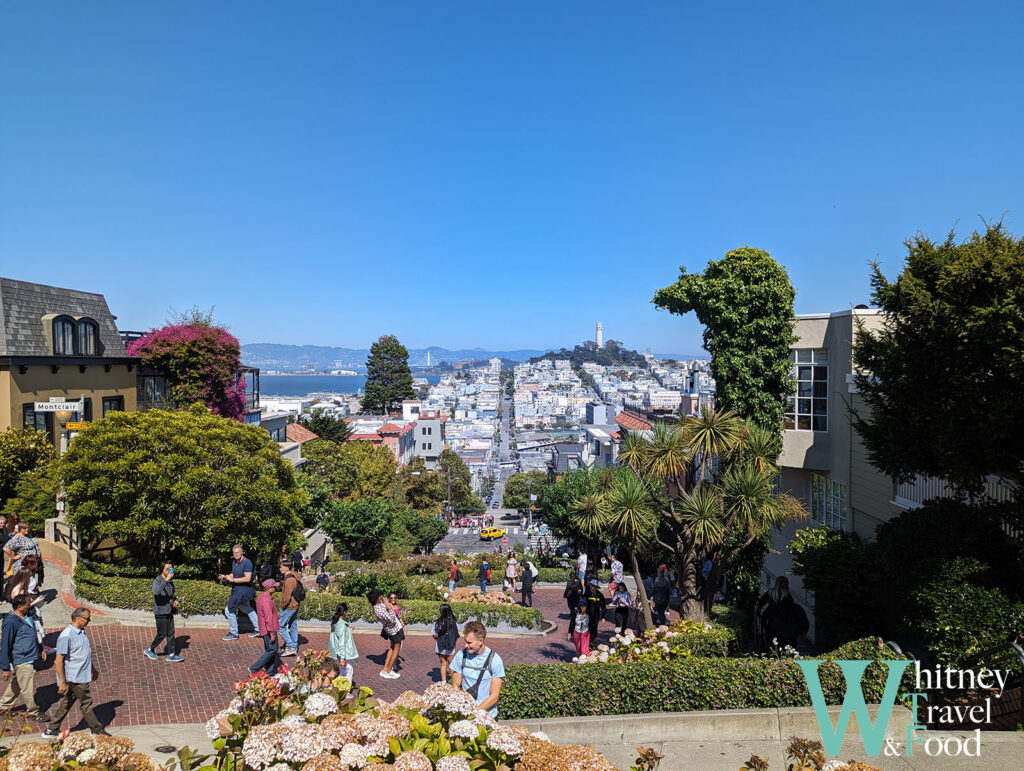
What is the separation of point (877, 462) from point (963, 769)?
4.73 meters

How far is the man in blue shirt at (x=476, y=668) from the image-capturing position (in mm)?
5598

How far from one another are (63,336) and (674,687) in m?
24.1

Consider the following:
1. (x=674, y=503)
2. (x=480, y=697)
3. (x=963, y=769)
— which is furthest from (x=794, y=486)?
(x=480, y=697)

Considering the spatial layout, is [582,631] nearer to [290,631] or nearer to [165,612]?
[290,631]

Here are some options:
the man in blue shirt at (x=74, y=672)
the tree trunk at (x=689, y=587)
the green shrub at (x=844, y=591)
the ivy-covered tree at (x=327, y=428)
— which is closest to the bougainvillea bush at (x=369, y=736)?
the man in blue shirt at (x=74, y=672)

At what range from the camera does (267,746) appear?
3.18 m

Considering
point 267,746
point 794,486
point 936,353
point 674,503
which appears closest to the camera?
point 267,746

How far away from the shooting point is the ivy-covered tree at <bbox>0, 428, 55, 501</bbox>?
1759 centimetres

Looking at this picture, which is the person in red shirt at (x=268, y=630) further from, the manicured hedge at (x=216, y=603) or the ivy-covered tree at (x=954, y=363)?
the ivy-covered tree at (x=954, y=363)

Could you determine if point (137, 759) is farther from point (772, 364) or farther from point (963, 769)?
point (772, 364)

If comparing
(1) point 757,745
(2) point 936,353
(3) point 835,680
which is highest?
(2) point 936,353

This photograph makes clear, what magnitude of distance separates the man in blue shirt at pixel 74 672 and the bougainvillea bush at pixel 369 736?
14.1 ft

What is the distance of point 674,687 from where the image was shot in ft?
23.9

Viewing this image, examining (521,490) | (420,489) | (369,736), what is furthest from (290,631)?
(521,490)
